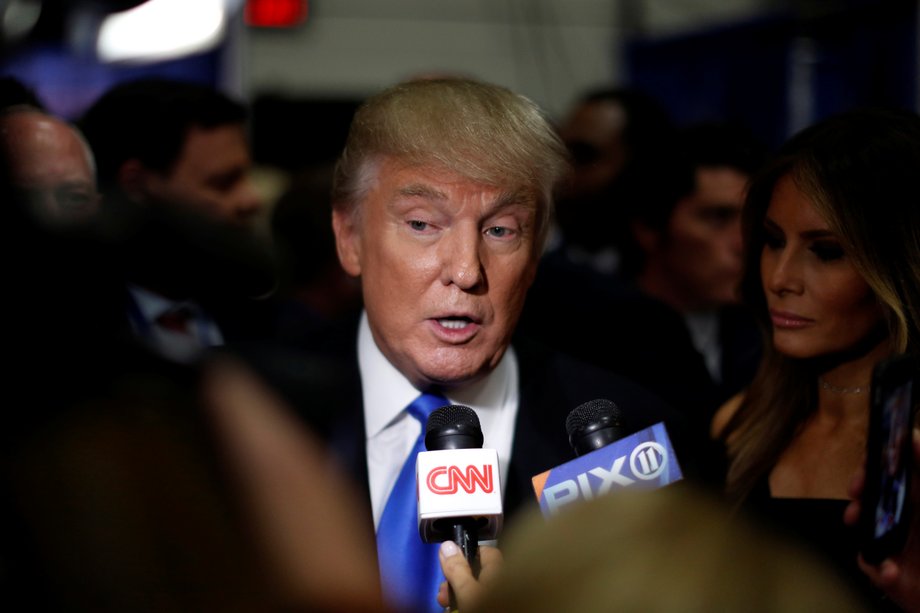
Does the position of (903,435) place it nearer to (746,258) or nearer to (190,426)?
(746,258)

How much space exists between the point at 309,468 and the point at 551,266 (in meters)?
2.57

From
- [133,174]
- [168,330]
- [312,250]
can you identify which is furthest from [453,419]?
[312,250]

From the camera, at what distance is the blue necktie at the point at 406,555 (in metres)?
2.18

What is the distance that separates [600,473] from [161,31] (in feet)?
9.92

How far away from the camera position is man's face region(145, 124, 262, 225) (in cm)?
371

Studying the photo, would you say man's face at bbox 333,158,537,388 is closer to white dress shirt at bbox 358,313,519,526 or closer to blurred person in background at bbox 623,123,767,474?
white dress shirt at bbox 358,313,519,526

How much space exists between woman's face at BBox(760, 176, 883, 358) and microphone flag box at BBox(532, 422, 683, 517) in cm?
74

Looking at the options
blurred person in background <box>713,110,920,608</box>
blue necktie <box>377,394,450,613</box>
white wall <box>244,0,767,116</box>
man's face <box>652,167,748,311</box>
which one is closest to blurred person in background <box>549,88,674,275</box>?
man's face <box>652,167,748,311</box>

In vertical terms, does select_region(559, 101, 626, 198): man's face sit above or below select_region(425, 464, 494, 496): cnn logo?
below

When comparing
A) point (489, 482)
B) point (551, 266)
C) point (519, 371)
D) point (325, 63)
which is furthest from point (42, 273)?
point (325, 63)

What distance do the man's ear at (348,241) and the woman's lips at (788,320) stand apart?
2.94ft

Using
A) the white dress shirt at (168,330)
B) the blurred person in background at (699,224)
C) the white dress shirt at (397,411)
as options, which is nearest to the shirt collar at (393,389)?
the white dress shirt at (397,411)

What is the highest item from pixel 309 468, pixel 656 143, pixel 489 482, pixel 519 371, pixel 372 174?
pixel 309 468

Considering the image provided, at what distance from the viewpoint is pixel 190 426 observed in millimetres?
933
